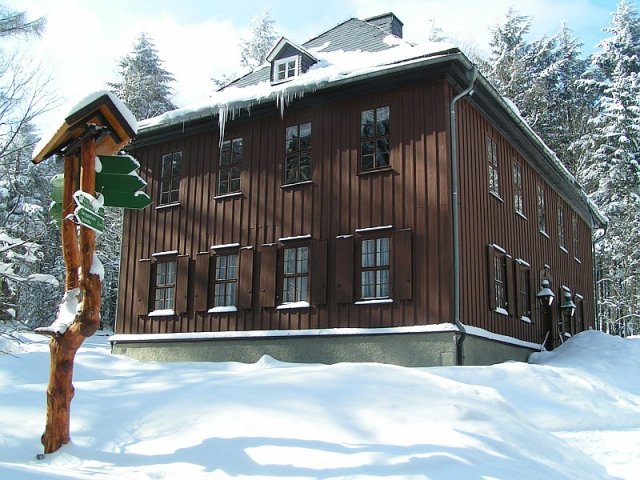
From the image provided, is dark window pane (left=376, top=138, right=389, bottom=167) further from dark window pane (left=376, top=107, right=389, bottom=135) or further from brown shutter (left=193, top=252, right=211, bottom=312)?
brown shutter (left=193, top=252, right=211, bottom=312)

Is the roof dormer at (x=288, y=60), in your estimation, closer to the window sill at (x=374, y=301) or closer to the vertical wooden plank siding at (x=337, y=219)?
the vertical wooden plank siding at (x=337, y=219)

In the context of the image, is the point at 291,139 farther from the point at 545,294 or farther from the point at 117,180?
the point at 117,180

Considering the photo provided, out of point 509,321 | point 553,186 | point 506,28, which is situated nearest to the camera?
point 509,321

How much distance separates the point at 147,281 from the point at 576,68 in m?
31.7

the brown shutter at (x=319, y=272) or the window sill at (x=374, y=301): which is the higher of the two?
the brown shutter at (x=319, y=272)

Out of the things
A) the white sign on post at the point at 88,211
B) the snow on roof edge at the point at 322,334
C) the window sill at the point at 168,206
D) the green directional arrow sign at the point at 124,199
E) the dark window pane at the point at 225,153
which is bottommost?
the snow on roof edge at the point at 322,334

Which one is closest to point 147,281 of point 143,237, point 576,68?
point 143,237

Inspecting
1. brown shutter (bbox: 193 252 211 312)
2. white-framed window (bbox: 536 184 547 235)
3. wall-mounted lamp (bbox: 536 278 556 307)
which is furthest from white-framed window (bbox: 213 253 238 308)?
white-framed window (bbox: 536 184 547 235)

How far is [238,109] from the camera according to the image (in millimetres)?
15188

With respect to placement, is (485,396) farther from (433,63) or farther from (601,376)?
(433,63)

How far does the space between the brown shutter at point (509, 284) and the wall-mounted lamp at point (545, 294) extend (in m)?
1.99

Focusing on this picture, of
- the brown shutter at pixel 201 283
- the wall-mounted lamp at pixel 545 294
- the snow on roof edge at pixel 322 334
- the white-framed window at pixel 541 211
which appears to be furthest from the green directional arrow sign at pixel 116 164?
the white-framed window at pixel 541 211

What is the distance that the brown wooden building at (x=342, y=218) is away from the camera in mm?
12555

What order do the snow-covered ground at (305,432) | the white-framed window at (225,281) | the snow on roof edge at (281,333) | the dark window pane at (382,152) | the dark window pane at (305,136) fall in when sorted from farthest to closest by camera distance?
the white-framed window at (225,281), the dark window pane at (305,136), the dark window pane at (382,152), the snow on roof edge at (281,333), the snow-covered ground at (305,432)
